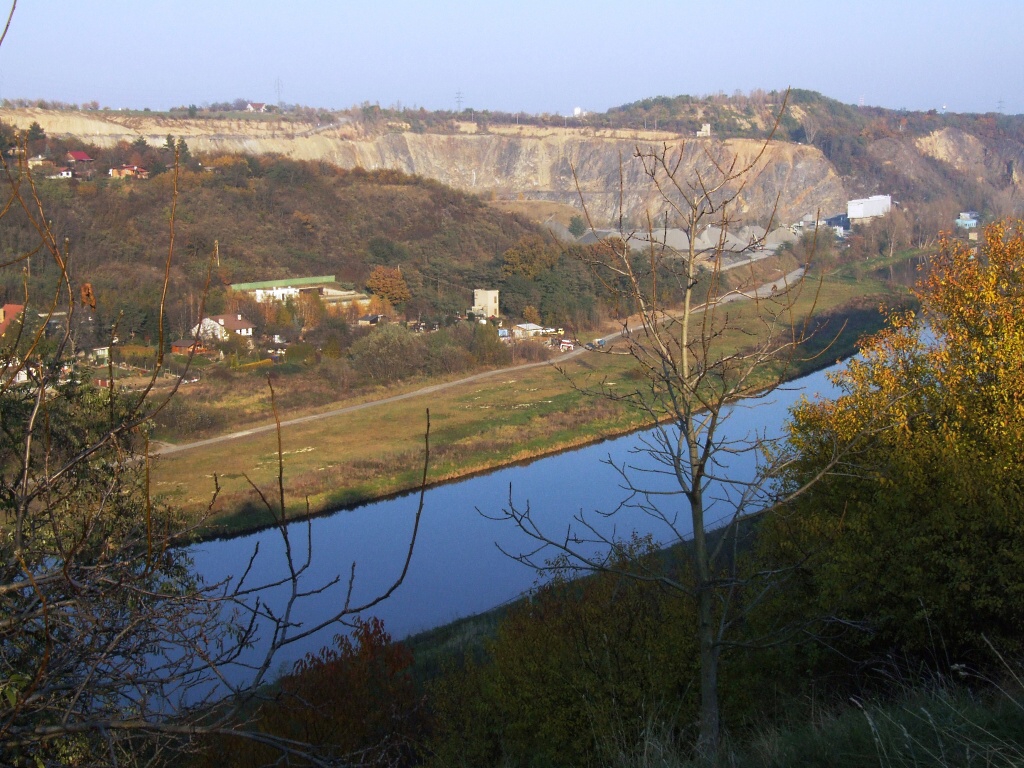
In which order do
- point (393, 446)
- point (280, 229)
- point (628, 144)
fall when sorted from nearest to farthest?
point (393, 446), point (280, 229), point (628, 144)

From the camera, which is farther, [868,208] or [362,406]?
[868,208]

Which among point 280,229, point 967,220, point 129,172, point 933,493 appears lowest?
point 933,493

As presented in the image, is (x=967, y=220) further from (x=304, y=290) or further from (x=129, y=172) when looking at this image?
(x=129, y=172)

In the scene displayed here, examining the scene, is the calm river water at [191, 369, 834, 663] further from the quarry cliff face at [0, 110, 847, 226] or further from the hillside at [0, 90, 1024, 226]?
the hillside at [0, 90, 1024, 226]

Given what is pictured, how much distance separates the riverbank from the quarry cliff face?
20780 mm

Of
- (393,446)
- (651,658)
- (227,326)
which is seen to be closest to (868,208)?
(227,326)

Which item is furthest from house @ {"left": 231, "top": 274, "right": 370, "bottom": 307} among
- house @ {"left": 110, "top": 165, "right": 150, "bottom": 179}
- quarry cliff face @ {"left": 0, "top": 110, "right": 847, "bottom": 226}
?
quarry cliff face @ {"left": 0, "top": 110, "right": 847, "bottom": 226}

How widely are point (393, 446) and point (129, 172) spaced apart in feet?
69.7

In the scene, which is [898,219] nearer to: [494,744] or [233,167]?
[233,167]

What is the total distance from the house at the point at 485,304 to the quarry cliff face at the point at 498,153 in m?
12.5

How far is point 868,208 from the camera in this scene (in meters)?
36.6

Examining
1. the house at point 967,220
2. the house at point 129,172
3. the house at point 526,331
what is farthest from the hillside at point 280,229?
the house at point 967,220

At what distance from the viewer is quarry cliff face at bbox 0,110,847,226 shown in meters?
38.6

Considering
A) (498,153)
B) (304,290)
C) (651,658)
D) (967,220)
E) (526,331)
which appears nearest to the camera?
(651,658)
